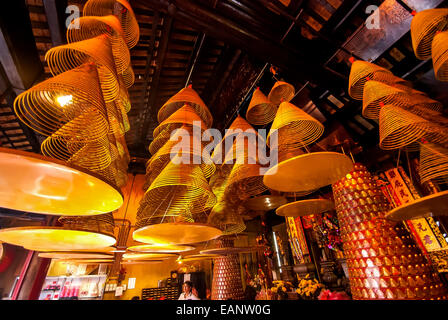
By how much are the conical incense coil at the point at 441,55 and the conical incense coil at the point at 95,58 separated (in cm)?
196

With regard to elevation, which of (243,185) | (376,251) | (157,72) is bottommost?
(376,251)

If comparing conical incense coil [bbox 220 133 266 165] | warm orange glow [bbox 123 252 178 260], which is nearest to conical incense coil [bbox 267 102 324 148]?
conical incense coil [bbox 220 133 266 165]

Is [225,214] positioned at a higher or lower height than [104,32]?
lower

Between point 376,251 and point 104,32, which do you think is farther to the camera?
point 376,251

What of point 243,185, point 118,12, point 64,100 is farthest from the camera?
point 243,185

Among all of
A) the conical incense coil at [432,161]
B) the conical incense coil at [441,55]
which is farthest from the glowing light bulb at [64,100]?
the conical incense coil at [432,161]

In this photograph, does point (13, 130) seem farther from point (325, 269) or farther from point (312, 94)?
point (325, 269)

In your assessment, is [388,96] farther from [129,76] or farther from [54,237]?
[54,237]

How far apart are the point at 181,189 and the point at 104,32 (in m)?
1.51

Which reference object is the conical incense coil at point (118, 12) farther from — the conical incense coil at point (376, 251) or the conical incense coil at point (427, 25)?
the conical incense coil at point (376, 251)

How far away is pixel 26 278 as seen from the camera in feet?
21.7

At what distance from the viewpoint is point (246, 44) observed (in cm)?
221

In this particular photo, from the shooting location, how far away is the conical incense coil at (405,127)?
4.29 feet

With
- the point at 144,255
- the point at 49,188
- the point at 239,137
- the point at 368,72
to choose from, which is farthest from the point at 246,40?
the point at 144,255
